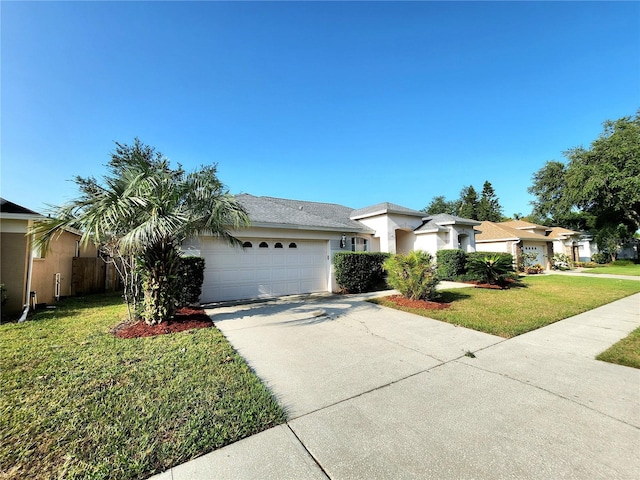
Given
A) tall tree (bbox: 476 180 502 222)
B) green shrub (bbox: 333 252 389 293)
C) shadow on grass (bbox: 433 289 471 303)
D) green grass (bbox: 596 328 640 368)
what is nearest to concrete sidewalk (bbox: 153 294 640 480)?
green grass (bbox: 596 328 640 368)

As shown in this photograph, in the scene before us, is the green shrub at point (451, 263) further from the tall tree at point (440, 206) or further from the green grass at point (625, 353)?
the tall tree at point (440, 206)

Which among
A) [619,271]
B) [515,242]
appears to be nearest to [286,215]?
[515,242]

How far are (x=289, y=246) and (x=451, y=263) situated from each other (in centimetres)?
1012

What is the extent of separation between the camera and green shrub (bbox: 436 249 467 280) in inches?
608

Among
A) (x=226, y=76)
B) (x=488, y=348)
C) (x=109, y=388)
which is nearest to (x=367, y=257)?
(x=488, y=348)

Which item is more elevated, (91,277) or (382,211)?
(382,211)

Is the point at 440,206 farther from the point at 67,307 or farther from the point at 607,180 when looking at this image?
the point at 67,307

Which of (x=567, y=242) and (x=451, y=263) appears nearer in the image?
(x=451, y=263)

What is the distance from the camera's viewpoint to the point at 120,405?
9.95 ft

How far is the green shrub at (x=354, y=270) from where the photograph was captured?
469 inches

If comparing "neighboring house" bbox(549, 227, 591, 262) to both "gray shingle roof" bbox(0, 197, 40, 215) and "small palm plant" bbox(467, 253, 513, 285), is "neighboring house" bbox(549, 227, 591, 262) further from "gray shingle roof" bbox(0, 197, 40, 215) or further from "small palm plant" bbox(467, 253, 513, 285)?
"gray shingle roof" bbox(0, 197, 40, 215)

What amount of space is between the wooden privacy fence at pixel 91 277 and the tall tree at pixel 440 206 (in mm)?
50585

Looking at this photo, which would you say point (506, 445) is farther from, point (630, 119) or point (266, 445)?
point (630, 119)

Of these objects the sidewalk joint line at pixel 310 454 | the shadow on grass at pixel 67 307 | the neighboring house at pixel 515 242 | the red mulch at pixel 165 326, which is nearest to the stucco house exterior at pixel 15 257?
the shadow on grass at pixel 67 307
